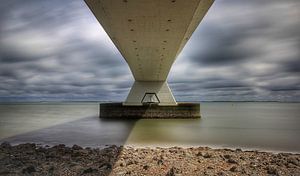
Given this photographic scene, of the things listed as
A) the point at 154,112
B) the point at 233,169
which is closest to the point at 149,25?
the point at 233,169

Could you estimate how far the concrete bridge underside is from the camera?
423 inches

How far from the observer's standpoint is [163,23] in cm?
1348

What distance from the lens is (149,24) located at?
13492 mm

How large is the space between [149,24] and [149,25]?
188 millimetres

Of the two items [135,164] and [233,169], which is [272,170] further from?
[135,164]

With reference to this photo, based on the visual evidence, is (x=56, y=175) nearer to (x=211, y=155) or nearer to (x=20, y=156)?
(x=20, y=156)

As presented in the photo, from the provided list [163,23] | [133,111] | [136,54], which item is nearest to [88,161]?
[163,23]

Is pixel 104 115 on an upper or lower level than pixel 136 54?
lower

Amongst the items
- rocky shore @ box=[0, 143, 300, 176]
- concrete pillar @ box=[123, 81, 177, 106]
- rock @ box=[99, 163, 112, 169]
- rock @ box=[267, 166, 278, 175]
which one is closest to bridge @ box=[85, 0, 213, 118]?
rocky shore @ box=[0, 143, 300, 176]

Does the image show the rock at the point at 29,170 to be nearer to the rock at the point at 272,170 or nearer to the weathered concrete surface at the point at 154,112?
the rock at the point at 272,170

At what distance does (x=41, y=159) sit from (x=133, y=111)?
80.1ft

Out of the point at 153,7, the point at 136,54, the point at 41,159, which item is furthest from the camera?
the point at 136,54

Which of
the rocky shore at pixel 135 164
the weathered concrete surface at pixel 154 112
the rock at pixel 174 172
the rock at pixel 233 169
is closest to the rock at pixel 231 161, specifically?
the rocky shore at pixel 135 164

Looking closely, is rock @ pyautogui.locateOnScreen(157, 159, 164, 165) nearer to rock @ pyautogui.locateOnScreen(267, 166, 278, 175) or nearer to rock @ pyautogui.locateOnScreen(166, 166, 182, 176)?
rock @ pyautogui.locateOnScreen(166, 166, 182, 176)
